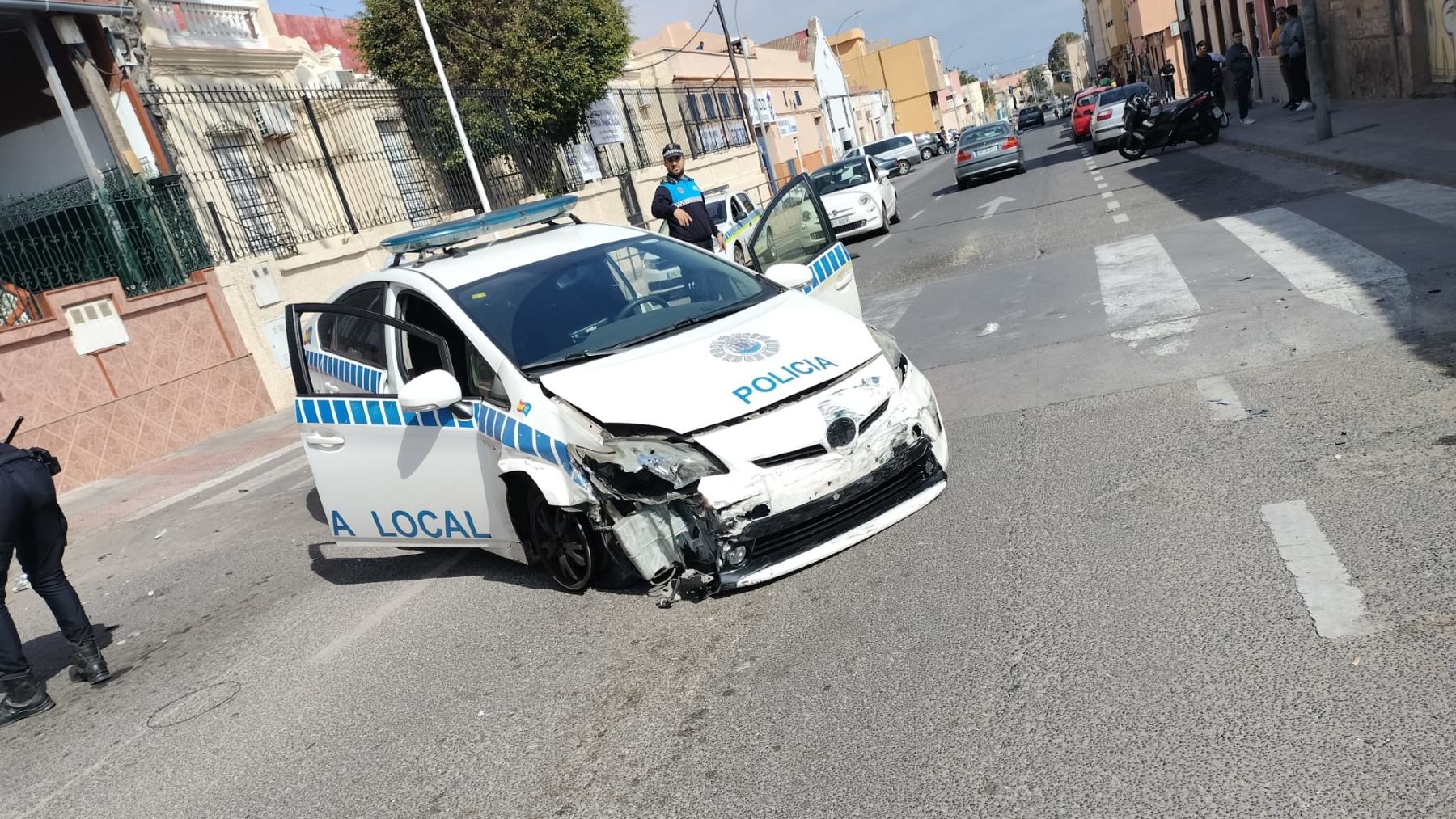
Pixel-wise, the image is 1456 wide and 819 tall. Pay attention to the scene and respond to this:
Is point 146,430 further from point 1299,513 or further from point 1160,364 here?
point 1299,513

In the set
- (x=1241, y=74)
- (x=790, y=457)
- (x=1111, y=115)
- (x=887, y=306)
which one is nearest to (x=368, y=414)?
(x=790, y=457)

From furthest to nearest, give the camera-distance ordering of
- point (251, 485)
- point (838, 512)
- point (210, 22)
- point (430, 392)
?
point (210, 22), point (251, 485), point (430, 392), point (838, 512)

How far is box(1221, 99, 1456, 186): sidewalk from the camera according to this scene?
11758 millimetres

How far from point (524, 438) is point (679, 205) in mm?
5342

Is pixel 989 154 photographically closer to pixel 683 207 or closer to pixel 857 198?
pixel 857 198

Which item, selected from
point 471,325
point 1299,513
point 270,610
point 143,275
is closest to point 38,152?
point 143,275

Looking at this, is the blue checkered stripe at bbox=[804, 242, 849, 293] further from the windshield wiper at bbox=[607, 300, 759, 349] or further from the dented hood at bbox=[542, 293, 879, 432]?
the dented hood at bbox=[542, 293, 879, 432]

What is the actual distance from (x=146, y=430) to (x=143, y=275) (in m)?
2.89

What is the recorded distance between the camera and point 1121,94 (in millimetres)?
26859

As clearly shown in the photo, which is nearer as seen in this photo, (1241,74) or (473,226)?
(473,226)

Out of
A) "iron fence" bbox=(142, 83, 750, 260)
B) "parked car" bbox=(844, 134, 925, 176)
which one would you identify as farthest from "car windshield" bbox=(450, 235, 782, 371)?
"parked car" bbox=(844, 134, 925, 176)

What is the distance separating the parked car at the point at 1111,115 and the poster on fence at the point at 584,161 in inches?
506

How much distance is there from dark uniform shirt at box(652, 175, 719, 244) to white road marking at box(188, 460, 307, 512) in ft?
14.6

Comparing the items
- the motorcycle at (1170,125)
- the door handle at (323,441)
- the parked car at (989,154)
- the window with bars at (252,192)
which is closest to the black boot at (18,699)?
the door handle at (323,441)
